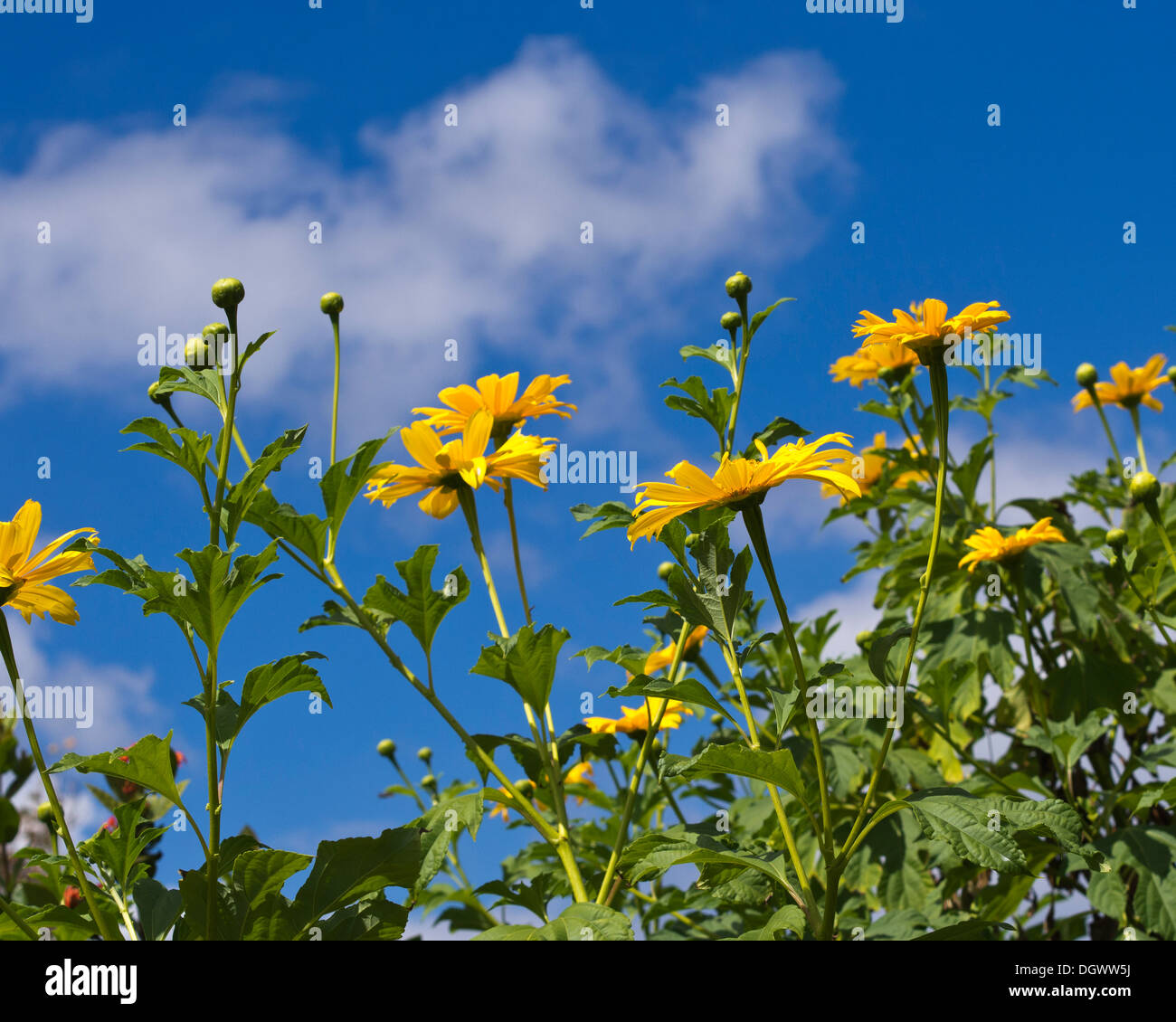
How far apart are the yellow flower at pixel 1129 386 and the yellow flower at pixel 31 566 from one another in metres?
4.70

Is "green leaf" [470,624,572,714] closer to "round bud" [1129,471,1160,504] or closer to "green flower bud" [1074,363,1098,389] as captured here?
"round bud" [1129,471,1160,504]

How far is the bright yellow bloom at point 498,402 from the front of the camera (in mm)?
2508

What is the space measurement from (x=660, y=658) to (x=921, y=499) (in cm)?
177

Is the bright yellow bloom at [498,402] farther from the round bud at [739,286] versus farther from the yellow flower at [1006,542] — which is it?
the yellow flower at [1006,542]

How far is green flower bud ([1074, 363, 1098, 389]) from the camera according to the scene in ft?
14.3

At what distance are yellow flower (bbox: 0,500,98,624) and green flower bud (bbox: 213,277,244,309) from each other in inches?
21.0

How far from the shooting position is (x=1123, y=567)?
3057mm

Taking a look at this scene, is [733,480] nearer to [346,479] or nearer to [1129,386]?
[346,479]

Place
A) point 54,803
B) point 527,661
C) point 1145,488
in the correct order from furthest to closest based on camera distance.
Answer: point 1145,488 → point 527,661 → point 54,803

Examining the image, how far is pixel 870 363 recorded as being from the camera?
443 centimetres

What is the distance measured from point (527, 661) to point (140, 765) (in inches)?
31.1

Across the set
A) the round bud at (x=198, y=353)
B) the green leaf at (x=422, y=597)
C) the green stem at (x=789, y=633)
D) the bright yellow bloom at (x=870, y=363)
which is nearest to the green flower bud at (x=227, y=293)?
the round bud at (x=198, y=353)

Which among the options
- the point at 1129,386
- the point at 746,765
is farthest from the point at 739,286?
the point at 1129,386
